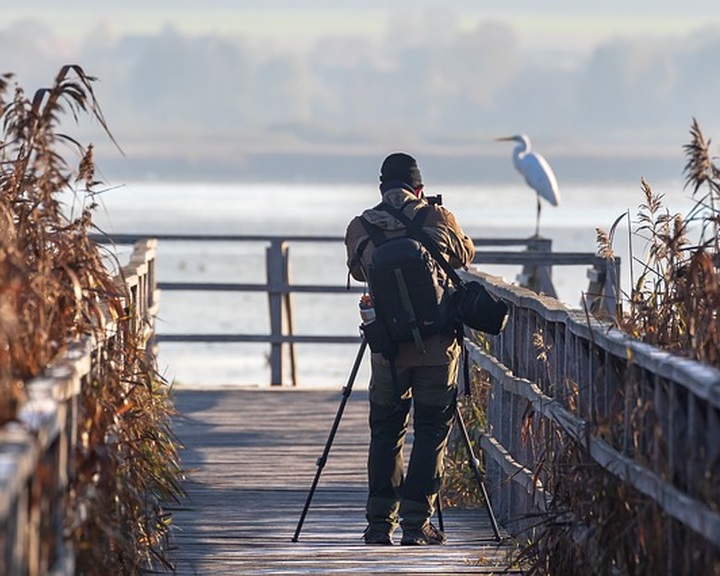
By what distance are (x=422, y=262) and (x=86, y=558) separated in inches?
103

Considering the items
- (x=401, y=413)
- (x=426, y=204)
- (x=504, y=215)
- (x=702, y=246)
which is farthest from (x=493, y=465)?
(x=504, y=215)

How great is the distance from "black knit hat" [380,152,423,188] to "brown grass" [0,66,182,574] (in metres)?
1.43

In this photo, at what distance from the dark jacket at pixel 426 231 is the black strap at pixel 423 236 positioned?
0.06 ft

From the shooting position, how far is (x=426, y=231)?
7469 mm

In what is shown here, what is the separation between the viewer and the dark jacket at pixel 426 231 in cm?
750

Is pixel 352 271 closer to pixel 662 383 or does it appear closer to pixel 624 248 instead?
pixel 662 383

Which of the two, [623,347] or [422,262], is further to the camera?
[422,262]

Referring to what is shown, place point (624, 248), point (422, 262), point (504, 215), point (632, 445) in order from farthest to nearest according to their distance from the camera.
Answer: point (504, 215)
point (624, 248)
point (422, 262)
point (632, 445)

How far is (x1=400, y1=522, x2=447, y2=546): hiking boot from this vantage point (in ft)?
25.7

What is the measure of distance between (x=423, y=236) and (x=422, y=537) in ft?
4.39

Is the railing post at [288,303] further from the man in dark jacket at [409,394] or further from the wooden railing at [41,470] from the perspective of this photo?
the wooden railing at [41,470]

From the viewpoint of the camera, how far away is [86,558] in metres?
5.05

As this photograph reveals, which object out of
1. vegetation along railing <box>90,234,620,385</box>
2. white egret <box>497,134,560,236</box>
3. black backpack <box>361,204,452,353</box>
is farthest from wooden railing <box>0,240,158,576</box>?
white egret <box>497,134,560,236</box>

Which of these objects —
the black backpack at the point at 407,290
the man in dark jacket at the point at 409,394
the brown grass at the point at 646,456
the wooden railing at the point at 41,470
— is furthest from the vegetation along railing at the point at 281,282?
the wooden railing at the point at 41,470
